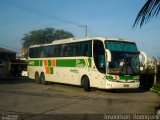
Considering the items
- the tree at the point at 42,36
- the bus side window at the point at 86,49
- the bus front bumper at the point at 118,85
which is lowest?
the bus front bumper at the point at 118,85

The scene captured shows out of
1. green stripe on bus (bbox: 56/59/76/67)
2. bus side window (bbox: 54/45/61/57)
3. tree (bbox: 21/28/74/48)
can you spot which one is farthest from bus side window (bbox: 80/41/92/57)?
tree (bbox: 21/28/74/48)

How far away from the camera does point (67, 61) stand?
22734mm

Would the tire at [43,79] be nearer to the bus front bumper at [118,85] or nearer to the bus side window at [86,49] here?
the bus side window at [86,49]

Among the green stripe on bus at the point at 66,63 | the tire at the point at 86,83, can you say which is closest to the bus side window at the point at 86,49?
the green stripe on bus at the point at 66,63

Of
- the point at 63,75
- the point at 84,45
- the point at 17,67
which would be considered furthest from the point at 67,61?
the point at 17,67

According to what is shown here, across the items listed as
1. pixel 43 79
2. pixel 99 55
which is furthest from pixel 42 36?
pixel 99 55

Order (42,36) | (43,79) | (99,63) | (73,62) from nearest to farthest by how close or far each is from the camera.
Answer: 1. (99,63)
2. (73,62)
3. (43,79)
4. (42,36)

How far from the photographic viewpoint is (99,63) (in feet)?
62.6

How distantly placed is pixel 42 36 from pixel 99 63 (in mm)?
66895

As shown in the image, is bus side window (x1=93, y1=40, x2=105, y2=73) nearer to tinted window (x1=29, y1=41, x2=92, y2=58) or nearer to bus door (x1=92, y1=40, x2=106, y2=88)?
bus door (x1=92, y1=40, x2=106, y2=88)

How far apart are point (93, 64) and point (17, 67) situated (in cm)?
3105

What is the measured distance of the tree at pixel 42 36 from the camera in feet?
275

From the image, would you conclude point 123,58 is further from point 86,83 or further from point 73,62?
point 73,62

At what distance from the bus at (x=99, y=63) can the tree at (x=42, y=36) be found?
6051 centimetres
